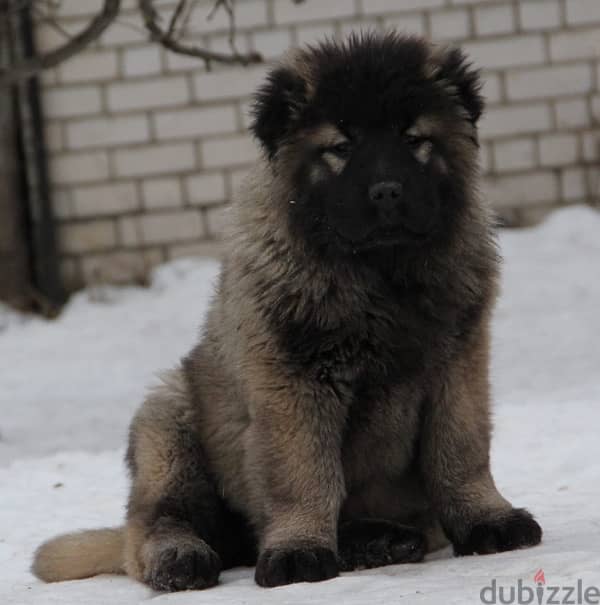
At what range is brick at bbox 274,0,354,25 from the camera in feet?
38.7

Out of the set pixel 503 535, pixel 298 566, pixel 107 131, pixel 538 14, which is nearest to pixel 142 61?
pixel 107 131

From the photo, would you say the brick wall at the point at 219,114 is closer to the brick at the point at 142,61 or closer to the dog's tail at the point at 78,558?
the brick at the point at 142,61

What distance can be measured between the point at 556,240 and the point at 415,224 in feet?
24.8

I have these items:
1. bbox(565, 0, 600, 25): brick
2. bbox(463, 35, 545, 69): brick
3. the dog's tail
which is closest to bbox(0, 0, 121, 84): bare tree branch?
the dog's tail

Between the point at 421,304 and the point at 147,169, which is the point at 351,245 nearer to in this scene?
the point at 421,304

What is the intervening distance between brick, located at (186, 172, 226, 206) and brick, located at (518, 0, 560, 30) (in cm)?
291

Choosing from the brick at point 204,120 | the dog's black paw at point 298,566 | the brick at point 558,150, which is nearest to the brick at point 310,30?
the brick at point 204,120

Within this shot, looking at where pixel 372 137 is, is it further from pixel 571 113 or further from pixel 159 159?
pixel 571 113

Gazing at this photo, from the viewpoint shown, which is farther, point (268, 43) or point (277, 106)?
point (268, 43)

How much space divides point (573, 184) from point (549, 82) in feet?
2.94

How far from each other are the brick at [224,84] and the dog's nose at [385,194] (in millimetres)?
7647

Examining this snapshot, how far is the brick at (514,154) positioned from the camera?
11898mm

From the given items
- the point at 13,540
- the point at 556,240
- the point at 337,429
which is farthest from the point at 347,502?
the point at 556,240

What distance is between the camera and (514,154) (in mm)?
11898
